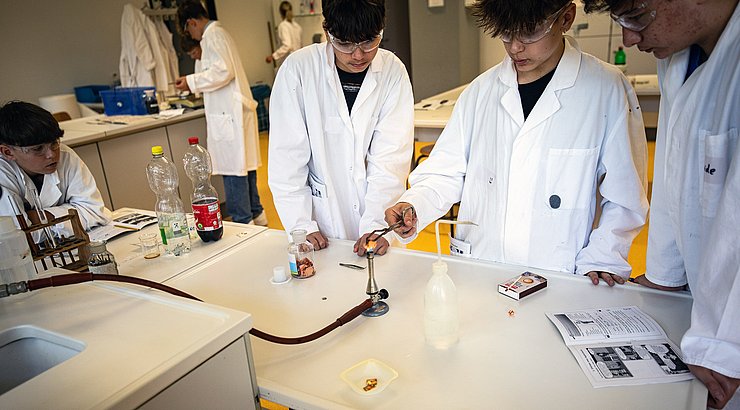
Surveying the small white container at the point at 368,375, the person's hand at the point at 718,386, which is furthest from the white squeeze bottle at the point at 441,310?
the person's hand at the point at 718,386

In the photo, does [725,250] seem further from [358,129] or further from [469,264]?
[358,129]

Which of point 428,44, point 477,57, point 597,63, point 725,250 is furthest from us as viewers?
point 477,57

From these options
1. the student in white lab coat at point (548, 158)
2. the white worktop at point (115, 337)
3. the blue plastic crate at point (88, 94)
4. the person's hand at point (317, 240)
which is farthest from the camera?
the blue plastic crate at point (88, 94)

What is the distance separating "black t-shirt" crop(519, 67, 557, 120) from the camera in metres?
1.45

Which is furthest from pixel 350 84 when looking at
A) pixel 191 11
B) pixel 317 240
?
pixel 191 11

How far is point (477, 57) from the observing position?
600 centimetres

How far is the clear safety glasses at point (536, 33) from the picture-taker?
4.11 ft

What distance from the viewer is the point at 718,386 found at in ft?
2.94

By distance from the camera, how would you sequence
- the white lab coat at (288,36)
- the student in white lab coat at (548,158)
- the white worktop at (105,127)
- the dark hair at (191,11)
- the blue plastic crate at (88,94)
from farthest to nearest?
the white lab coat at (288,36)
the blue plastic crate at (88,94)
the dark hair at (191,11)
the white worktop at (105,127)
the student in white lab coat at (548,158)

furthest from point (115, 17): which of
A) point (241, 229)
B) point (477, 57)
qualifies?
point (241, 229)

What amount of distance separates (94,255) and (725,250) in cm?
151

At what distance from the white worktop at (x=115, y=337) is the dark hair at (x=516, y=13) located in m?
0.93

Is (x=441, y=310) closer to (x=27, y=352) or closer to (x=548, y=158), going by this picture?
(x=548, y=158)

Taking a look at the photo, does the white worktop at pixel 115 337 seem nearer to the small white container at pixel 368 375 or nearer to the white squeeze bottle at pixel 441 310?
the small white container at pixel 368 375
